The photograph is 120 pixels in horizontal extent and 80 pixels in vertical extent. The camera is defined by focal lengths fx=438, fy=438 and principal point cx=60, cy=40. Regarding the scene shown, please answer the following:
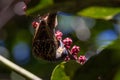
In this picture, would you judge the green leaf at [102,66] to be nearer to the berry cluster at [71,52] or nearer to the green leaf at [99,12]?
the green leaf at [99,12]

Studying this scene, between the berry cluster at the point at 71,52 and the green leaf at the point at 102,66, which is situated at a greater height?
the green leaf at the point at 102,66

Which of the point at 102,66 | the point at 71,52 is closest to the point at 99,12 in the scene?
the point at 102,66

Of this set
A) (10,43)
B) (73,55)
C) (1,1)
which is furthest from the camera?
(10,43)

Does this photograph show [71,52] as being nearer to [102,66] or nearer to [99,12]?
[102,66]

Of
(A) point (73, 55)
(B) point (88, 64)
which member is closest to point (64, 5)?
(B) point (88, 64)

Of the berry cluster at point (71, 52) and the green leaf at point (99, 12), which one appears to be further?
the berry cluster at point (71, 52)

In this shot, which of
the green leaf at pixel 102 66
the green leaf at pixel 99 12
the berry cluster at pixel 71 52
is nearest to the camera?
the green leaf at pixel 99 12

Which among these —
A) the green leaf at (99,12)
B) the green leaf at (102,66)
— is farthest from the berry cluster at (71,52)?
the green leaf at (99,12)

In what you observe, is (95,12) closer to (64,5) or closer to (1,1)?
(64,5)

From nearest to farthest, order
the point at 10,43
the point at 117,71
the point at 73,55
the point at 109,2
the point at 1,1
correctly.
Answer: the point at 109,2, the point at 117,71, the point at 73,55, the point at 1,1, the point at 10,43
